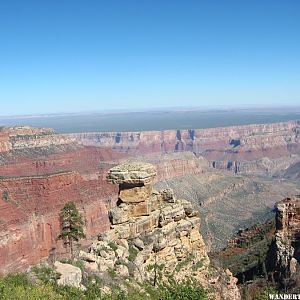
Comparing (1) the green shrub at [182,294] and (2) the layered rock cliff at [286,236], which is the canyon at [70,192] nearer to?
(2) the layered rock cliff at [286,236]

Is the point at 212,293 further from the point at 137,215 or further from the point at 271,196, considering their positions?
the point at 271,196

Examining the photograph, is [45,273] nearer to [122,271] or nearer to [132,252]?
[122,271]

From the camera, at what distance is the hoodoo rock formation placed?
70.4 ft

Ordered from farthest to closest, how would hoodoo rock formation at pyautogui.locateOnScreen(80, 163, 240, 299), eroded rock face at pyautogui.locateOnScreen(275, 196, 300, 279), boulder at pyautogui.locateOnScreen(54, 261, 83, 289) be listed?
eroded rock face at pyautogui.locateOnScreen(275, 196, 300, 279) < hoodoo rock formation at pyautogui.locateOnScreen(80, 163, 240, 299) < boulder at pyautogui.locateOnScreen(54, 261, 83, 289)

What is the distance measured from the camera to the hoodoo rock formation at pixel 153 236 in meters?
21.5

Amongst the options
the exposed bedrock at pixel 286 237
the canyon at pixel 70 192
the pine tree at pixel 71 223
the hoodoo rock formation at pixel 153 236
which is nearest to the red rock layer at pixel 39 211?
the canyon at pixel 70 192

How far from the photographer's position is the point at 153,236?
902 inches

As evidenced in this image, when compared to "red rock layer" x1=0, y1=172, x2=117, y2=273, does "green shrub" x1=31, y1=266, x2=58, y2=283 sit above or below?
above

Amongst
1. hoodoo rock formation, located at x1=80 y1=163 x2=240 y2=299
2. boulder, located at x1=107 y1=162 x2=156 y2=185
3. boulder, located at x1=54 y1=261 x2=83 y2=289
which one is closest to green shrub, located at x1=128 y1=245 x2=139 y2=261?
hoodoo rock formation, located at x1=80 y1=163 x2=240 y2=299

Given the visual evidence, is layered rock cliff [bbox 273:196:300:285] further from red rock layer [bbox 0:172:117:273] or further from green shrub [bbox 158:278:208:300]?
red rock layer [bbox 0:172:117:273]

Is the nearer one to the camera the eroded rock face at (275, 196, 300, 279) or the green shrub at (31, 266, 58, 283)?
the green shrub at (31, 266, 58, 283)

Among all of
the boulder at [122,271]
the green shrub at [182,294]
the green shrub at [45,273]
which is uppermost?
the green shrub at [45,273]

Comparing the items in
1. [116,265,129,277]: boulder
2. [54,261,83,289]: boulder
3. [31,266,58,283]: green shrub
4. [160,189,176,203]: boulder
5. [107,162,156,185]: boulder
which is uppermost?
[107,162,156,185]: boulder

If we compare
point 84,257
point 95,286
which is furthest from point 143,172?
point 95,286
